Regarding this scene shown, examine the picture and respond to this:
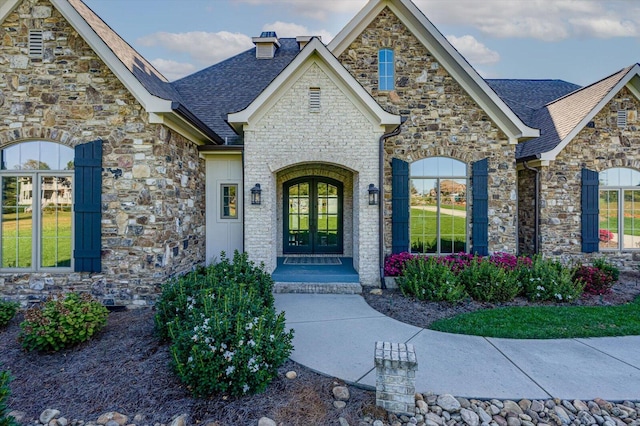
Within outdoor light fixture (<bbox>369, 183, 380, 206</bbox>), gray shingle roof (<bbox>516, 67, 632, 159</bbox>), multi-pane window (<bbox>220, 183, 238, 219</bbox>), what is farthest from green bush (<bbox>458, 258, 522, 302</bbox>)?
multi-pane window (<bbox>220, 183, 238, 219</bbox>)

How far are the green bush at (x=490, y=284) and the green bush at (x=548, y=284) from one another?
8.8 inches

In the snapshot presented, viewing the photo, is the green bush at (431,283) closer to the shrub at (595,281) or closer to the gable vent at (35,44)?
the shrub at (595,281)

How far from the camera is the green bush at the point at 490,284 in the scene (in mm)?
6605

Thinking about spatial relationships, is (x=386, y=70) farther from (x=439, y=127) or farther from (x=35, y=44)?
(x=35, y=44)

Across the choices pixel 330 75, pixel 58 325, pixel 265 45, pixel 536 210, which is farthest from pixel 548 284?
pixel 265 45

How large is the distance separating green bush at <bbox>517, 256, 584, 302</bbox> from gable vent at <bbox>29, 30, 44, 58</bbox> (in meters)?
10.0

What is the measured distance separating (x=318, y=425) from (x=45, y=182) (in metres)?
6.49

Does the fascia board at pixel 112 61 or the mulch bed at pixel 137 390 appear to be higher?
the fascia board at pixel 112 61

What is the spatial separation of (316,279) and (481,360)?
3856 mm

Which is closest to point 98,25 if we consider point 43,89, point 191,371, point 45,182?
point 43,89

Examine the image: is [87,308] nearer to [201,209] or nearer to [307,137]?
[201,209]

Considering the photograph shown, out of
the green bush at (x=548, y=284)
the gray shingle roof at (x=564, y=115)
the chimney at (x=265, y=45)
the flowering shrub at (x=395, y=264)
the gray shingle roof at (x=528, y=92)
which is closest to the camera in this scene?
the green bush at (x=548, y=284)

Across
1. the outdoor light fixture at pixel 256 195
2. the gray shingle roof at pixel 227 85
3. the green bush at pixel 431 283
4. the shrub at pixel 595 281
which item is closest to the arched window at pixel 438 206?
the green bush at pixel 431 283

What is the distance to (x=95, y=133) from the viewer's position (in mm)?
6176
